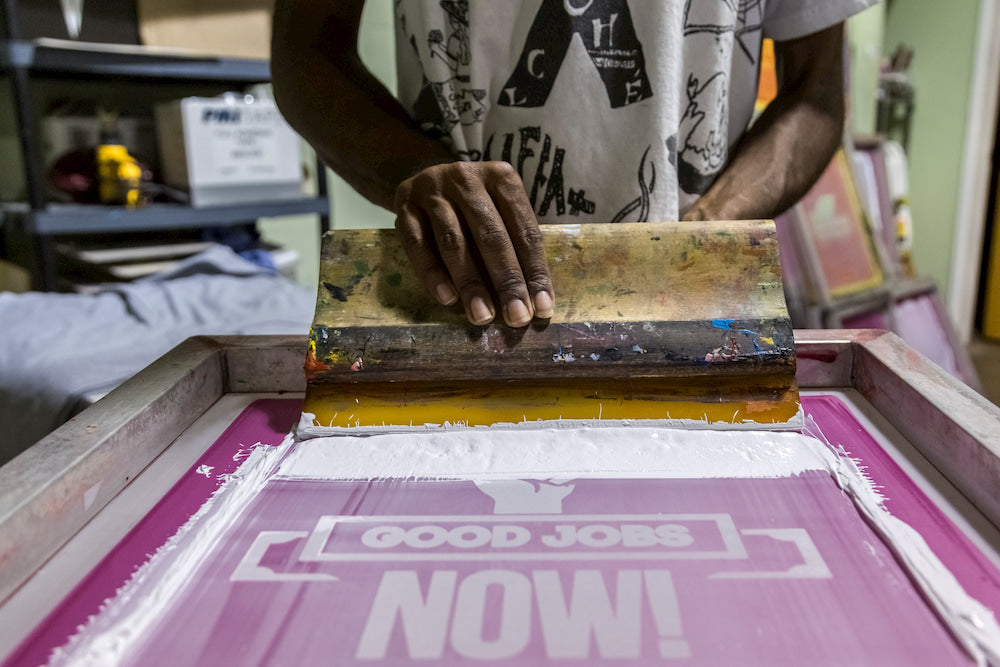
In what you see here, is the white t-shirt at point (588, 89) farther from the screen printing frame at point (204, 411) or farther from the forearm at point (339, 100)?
the screen printing frame at point (204, 411)

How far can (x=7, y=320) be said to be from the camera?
4.16 feet

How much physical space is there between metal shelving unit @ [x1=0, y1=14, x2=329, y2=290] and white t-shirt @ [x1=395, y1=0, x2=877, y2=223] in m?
1.13

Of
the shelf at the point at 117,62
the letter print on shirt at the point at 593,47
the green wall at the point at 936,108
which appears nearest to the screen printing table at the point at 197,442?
the letter print on shirt at the point at 593,47

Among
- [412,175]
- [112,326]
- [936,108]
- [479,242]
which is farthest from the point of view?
[936,108]

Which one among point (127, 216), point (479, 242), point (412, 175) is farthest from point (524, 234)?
point (127, 216)

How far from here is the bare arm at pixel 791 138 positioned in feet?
2.46

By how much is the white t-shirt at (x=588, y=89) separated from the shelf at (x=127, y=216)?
114 cm

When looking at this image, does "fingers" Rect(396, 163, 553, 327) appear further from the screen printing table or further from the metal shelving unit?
the metal shelving unit

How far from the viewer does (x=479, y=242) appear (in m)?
0.52

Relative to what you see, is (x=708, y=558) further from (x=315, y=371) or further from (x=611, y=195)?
(x=611, y=195)

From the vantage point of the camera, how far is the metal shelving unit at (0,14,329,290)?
1.47 meters

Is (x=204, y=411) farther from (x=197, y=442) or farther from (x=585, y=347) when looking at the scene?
(x=585, y=347)

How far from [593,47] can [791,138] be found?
0.27 meters

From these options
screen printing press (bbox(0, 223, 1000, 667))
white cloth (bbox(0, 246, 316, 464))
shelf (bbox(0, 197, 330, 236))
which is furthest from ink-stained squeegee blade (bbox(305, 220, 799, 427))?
shelf (bbox(0, 197, 330, 236))
